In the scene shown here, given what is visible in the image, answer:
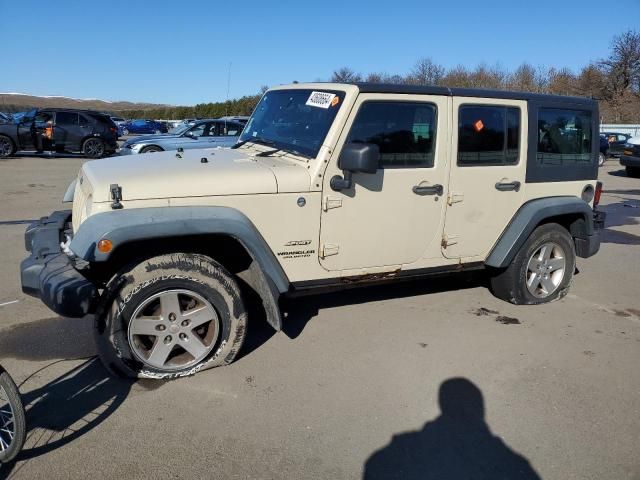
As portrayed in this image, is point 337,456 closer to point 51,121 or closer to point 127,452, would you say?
point 127,452

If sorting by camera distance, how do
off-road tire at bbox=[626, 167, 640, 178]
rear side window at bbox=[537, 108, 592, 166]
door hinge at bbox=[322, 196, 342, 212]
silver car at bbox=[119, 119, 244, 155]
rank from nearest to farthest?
door hinge at bbox=[322, 196, 342, 212], rear side window at bbox=[537, 108, 592, 166], silver car at bbox=[119, 119, 244, 155], off-road tire at bbox=[626, 167, 640, 178]

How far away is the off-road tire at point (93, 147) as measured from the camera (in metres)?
18.3

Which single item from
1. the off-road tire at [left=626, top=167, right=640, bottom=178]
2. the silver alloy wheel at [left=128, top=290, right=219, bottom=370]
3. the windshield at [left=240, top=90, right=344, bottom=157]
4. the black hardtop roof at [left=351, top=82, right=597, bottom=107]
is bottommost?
the silver alloy wheel at [left=128, top=290, right=219, bottom=370]

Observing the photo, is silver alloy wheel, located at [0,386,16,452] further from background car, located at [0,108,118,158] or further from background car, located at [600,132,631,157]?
background car, located at [600,132,631,157]

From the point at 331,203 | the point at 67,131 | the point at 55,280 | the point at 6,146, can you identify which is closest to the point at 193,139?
the point at 67,131

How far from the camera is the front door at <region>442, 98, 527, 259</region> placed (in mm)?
4215

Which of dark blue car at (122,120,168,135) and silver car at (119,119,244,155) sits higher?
dark blue car at (122,120,168,135)

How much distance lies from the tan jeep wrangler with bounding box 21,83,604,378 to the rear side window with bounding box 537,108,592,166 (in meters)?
0.02

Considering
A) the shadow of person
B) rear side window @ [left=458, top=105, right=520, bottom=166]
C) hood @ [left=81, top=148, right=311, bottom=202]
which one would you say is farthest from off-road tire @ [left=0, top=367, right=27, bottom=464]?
rear side window @ [left=458, top=105, right=520, bottom=166]

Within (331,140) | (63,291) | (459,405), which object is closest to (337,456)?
(459,405)

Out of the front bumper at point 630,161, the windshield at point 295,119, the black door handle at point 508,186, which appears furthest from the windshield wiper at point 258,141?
the front bumper at point 630,161

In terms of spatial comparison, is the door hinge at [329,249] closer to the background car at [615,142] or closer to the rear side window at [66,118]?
the rear side window at [66,118]

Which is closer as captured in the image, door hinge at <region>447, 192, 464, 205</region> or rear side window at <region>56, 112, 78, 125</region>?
door hinge at <region>447, 192, 464, 205</region>

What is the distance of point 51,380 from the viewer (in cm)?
343
